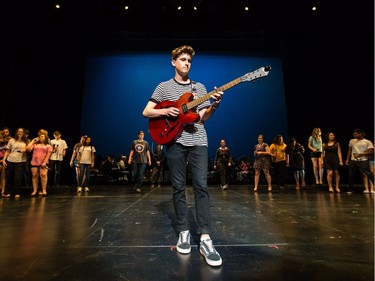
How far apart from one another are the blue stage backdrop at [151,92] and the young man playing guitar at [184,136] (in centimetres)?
1026

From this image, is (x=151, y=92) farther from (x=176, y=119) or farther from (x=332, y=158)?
(x=176, y=119)

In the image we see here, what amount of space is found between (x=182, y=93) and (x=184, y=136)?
0.42m

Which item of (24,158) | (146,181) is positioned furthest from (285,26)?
(24,158)

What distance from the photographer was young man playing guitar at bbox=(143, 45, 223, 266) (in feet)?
6.95

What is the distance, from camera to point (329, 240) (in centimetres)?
228

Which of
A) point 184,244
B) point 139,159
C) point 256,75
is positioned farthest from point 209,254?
point 139,159

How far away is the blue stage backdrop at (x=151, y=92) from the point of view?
1262 cm

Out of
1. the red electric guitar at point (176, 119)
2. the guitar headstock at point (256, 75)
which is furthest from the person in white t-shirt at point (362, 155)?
the red electric guitar at point (176, 119)

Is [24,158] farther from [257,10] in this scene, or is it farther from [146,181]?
[257,10]

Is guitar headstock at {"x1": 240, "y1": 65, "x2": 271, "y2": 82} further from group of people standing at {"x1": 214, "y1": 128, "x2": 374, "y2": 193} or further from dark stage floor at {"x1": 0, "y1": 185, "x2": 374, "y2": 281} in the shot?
group of people standing at {"x1": 214, "y1": 128, "x2": 374, "y2": 193}

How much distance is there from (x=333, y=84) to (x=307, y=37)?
2809 millimetres

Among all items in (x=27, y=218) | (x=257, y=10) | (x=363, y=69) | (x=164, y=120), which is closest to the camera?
(x=164, y=120)

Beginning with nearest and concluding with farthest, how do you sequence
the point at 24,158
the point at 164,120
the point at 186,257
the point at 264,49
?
the point at 186,257 < the point at 164,120 < the point at 24,158 < the point at 264,49

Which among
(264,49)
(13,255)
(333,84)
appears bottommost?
(13,255)
